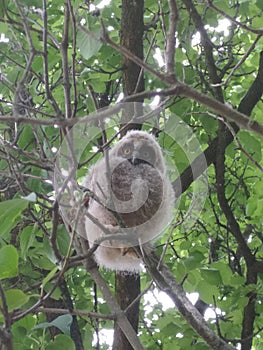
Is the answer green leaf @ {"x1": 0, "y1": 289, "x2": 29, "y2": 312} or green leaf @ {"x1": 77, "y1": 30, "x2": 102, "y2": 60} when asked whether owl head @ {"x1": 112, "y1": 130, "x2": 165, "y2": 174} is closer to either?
green leaf @ {"x1": 77, "y1": 30, "x2": 102, "y2": 60}

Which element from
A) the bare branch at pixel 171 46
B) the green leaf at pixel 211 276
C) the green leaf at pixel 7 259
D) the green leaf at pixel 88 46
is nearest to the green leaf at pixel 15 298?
the green leaf at pixel 7 259

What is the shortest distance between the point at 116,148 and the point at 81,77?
0.41 m

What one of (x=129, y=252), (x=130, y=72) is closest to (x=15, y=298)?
(x=129, y=252)

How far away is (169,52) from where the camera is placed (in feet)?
4.05

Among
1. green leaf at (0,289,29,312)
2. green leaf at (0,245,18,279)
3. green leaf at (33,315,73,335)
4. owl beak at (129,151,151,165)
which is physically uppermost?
owl beak at (129,151,151,165)

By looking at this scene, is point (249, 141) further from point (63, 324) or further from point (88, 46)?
point (63, 324)

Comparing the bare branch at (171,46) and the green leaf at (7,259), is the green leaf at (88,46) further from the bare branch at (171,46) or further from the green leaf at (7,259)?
the green leaf at (7,259)

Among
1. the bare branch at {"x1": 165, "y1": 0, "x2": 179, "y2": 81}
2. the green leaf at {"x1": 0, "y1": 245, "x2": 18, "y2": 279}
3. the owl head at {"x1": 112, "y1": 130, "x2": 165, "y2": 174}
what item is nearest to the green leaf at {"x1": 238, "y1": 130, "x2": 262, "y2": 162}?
the owl head at {"x1": 112, "y1": 130, "x2": 165, "y2": 174}

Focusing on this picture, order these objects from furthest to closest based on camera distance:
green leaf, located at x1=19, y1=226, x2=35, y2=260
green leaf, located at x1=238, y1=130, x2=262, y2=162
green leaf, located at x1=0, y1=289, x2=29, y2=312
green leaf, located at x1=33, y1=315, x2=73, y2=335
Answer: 1. green leaf, located at x1=238, y1=130, x2=262, y2=162
2. green leaf, located at x1=19, y1=226, x2=35, y2=260
3. green leaf, located at x1=33, y1=315, x2=73, y2=335
4. green leaf, located at x1=0, y1=289, x2=29, y2=312

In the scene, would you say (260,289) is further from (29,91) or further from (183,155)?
(29,91)

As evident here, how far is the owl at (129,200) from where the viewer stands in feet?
6.74

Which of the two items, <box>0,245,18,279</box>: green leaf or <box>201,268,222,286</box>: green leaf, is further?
<box>201,268,222,286</box>: green leaf

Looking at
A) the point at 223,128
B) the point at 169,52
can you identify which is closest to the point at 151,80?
the point at 223,128

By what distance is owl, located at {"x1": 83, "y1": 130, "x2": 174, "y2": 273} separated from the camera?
6.74 ft
